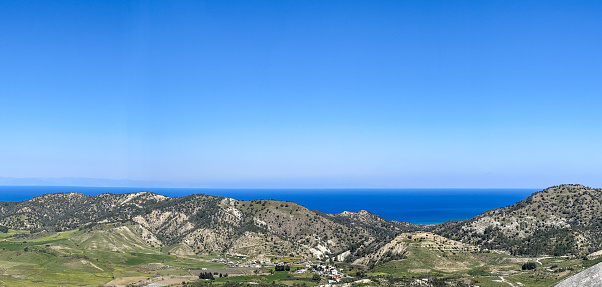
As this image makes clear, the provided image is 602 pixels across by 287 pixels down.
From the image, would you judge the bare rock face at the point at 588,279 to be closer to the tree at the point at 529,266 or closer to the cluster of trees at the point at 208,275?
the tree at the point at 529,266

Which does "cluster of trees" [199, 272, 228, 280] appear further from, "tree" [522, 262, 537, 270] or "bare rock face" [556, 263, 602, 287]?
"bare rock face" [556, 263, 602, 287]

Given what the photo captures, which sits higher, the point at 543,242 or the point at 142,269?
the point at 543,242

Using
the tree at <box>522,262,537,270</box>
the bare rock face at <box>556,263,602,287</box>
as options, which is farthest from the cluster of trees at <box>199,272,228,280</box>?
the bare rock face at <box>556,263,602,287</box>

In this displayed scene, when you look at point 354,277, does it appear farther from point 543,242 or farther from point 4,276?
point 4,276

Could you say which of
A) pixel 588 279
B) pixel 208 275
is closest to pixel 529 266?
A: pixel 588 279

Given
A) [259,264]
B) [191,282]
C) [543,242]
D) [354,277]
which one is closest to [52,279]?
[191,282]

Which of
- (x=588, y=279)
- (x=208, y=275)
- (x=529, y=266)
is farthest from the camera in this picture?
(x=208, y=275)

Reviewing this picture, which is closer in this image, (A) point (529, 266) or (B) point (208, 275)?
(A) point (529, 266)

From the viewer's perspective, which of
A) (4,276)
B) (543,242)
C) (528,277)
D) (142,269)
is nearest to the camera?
(528,277)

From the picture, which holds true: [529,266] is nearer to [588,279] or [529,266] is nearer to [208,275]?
[588,279]

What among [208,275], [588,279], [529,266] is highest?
[588,279]

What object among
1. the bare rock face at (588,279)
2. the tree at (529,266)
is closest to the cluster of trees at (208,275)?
the tree at (529,266)
